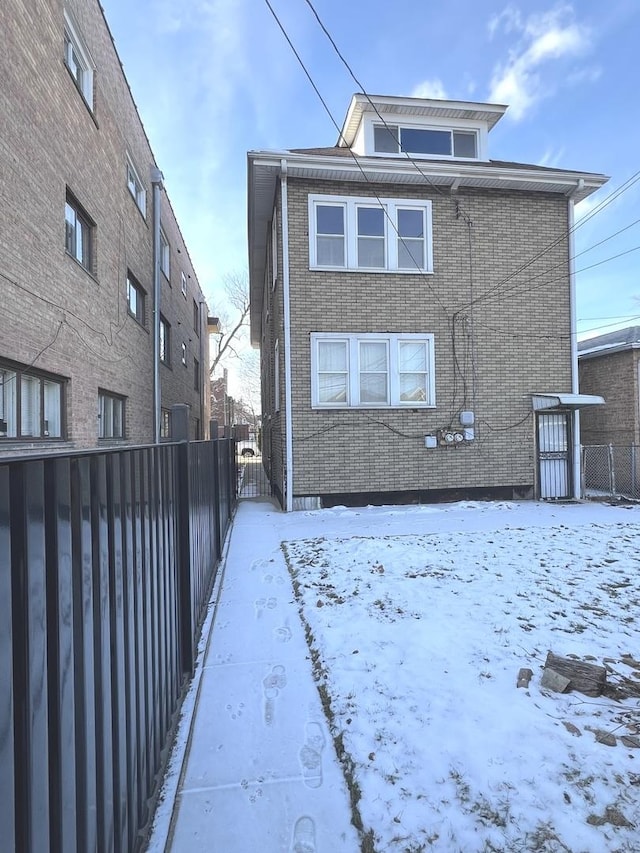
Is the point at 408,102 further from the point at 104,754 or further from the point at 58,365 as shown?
the point at 104,754

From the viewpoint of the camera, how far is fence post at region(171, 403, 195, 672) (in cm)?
311

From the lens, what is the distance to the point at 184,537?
3.18m

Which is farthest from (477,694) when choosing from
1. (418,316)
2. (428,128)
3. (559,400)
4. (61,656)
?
(428,128)

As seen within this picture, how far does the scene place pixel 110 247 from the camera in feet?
29.9

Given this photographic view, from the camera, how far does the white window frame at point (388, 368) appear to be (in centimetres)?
941

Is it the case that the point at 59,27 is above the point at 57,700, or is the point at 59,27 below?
above

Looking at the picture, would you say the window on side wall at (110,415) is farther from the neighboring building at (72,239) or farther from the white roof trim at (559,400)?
the white roof trim at (559,400)

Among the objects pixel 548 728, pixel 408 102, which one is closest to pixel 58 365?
pixel 548 728

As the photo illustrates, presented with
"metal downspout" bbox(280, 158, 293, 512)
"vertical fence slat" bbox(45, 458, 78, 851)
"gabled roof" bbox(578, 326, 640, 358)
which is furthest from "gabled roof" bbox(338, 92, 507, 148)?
"vertical fence slat" bbox(45, 458, 78, 851)

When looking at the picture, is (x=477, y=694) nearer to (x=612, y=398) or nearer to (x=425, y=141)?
(x=425, y=141)

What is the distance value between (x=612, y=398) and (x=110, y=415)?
38.5 feet

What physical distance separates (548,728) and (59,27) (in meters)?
9.49

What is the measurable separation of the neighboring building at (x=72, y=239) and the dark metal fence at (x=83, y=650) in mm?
4452

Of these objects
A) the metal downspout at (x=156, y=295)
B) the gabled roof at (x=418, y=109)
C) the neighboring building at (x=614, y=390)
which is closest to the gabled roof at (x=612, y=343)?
the neighboring building at (x=614, y=390)
